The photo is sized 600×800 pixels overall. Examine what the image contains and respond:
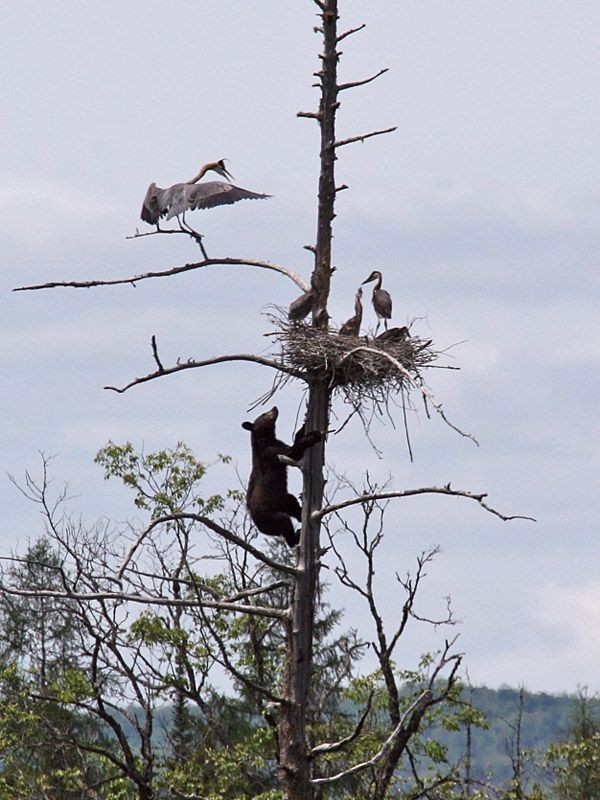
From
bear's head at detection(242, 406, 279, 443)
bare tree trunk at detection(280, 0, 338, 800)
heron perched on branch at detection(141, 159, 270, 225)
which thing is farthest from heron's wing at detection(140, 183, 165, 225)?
bear's head at detection(242, 406, 279, 443)

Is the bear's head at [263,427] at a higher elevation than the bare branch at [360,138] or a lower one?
lower

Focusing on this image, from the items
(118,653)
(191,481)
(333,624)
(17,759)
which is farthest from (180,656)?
(333,624)

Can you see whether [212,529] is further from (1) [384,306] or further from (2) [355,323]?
(1) [384,306]

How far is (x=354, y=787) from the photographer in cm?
3312

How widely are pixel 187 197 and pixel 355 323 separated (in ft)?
6.76

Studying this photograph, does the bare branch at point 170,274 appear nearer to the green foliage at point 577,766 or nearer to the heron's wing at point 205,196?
the heron's wing at point 205,196

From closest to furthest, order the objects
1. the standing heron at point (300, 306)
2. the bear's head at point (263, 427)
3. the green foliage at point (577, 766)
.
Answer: the standing heron at point (300, 306)
the bear's head at point (263, 427)
the green foliage at point (577, 766)

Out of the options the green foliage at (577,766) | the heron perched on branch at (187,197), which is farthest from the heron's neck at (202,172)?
the green foliage at (577,766)

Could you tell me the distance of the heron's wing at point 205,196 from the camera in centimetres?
1309

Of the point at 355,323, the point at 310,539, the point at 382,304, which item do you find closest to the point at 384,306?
the point at 382,304

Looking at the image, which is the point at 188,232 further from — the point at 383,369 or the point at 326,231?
the point at 383,369

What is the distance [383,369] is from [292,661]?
2452mm

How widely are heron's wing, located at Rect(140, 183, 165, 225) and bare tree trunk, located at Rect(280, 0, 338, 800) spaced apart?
4.86 feet

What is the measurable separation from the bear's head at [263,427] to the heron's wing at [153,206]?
225 centimetres
